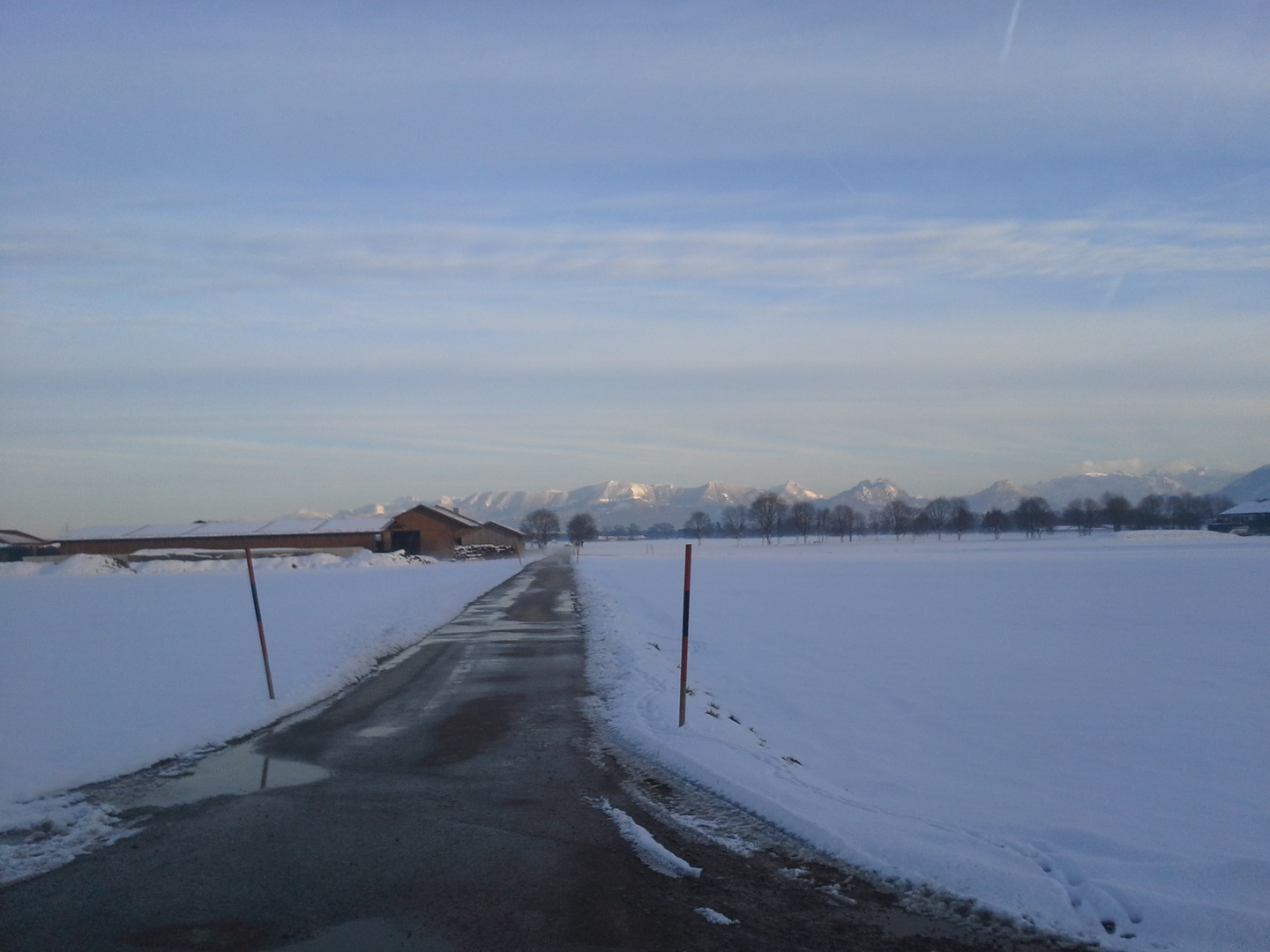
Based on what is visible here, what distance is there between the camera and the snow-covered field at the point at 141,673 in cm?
754

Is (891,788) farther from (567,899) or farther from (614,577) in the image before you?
(614,577)

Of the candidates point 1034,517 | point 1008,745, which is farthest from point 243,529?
point 1034,517

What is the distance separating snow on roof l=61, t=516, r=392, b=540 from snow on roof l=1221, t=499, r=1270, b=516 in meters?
155

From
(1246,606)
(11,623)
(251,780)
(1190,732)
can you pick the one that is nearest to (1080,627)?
(1246,606)

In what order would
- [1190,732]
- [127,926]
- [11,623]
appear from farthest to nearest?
1. [11,623]
2. [1190,732]
3. [127,926]

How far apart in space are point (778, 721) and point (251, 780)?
21.6 feet

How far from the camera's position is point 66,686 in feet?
43.2

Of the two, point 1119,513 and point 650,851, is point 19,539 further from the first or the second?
point 1119,513

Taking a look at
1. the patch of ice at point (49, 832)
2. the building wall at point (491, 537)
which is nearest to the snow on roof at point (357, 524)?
the building wall at point (491, 537)

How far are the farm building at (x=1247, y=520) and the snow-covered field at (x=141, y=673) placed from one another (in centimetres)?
15466

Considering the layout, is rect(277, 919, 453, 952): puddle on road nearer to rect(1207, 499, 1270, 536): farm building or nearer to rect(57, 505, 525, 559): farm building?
rect(57, 505, 525, 559): farm building

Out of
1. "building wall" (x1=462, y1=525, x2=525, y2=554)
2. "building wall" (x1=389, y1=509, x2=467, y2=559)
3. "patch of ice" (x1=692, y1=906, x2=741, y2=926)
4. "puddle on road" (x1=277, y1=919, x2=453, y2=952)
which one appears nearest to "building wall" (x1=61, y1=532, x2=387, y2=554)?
"building wall" (x1=389, y1=509, x2=467, y2=559)

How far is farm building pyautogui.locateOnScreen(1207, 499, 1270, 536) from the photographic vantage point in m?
147

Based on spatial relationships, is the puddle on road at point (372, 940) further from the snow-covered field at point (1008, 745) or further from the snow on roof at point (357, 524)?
the snow on roof at point (357, 524)
